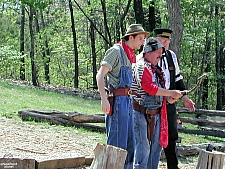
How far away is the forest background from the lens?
15.9m

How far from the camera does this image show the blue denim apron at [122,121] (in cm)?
421

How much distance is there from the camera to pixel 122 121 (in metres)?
4.22

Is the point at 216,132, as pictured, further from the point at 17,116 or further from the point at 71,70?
the point at 71,70

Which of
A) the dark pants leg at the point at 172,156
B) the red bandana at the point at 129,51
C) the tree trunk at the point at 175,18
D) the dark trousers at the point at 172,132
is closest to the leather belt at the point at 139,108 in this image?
the red bandana at the point at 129,51

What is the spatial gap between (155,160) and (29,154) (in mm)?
2015

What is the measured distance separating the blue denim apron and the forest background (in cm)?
613

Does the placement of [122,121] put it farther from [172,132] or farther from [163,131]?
[172,132]

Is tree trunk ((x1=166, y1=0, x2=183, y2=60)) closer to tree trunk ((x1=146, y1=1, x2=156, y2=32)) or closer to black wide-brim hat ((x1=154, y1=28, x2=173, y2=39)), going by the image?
black wide-brim hat ((x1=154, y1=28, x2=173, y2=39))

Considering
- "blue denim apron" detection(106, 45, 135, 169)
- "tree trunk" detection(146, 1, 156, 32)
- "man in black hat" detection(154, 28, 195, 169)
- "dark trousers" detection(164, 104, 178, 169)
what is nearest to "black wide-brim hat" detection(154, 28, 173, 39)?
"man in black hat" detection(154, 28, 195, 169)

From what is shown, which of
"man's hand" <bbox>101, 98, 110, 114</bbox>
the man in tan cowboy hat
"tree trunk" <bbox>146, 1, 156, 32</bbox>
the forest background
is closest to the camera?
"man's hand" <bbox>101, 98, 110, 114</bbox>

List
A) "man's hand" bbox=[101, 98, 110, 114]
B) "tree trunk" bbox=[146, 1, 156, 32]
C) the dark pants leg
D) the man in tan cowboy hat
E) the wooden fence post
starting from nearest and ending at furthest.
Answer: the wooden fence post
"man's hand" bbox=[101, 98, 110, 114]
the man in tan cowboy hat
the dark pants leg
"tree trunk" bbox=[146, 1, 156, 32]

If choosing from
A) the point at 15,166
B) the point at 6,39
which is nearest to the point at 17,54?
the point at 15,166

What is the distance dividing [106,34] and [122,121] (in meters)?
22.8

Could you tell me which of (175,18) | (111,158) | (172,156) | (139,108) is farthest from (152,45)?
(175,18)
